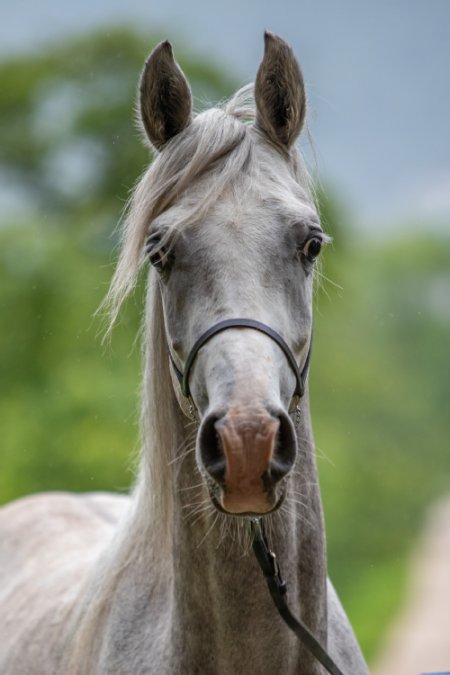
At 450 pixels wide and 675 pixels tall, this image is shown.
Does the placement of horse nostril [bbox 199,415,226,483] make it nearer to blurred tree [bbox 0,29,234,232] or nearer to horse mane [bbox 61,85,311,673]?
horse mane [bbox 61,85,311,673]

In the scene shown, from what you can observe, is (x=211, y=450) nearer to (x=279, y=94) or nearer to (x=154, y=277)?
(x=154, y=277)

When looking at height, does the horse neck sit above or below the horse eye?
below

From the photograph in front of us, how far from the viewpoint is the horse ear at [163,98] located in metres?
2.84

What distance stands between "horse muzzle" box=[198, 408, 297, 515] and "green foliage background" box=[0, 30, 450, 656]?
8.98 meters

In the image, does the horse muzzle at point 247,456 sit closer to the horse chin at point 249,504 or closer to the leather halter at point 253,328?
the horse chin at point 249,504

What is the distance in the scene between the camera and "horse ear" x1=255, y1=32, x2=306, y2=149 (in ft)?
9.32

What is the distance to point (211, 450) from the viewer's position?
2279 millimetres

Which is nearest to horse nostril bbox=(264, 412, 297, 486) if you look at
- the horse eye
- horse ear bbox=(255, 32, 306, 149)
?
the horse eye

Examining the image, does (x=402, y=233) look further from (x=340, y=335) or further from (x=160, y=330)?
(x=160, y=330)

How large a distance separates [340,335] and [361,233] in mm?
7023

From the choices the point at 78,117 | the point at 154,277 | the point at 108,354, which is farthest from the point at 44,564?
the point at 78,117

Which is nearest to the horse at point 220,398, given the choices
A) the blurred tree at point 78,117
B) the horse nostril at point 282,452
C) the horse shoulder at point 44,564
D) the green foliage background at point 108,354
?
the horse nostril at point 282,452

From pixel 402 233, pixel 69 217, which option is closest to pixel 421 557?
pixel 69 217

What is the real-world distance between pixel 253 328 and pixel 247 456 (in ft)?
1.14
